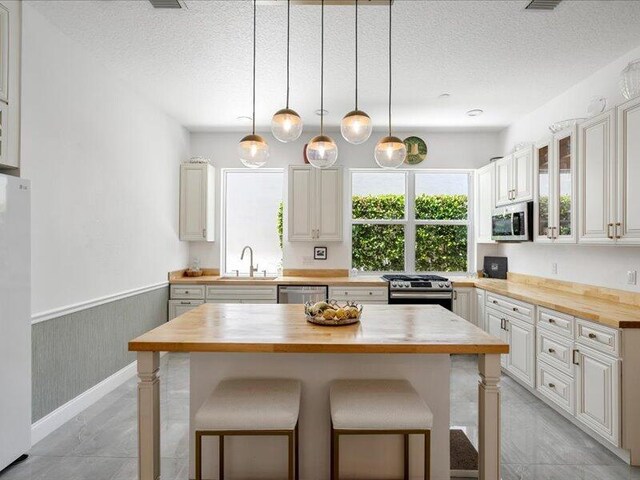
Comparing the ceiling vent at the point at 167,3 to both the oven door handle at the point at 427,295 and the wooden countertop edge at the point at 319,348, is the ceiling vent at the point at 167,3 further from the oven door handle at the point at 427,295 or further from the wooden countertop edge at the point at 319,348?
the oven door handle at the point at 427,295

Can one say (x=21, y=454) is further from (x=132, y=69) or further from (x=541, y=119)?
(x=541, y=119)

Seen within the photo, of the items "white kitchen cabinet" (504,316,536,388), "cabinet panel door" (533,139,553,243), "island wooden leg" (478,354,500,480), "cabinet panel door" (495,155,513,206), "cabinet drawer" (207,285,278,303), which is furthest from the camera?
"cabinet drawer" (207,285,278,303)

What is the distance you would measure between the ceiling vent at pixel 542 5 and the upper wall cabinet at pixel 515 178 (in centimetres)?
159

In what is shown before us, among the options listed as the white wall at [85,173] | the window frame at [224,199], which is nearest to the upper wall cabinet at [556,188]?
the window frame at [224,199]

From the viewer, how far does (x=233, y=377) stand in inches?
82.7

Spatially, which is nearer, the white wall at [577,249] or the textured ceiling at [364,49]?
the textured ceiling at [364,49]

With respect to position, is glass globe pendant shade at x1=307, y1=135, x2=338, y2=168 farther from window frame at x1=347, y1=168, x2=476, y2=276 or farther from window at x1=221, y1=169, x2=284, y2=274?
window at x1=221, y1=169, x2=284, y2=274

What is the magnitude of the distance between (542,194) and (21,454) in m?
4.42

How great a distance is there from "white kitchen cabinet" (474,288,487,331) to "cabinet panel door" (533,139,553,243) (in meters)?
0.91

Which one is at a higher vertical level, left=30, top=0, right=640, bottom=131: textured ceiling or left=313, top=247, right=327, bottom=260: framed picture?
left=30, top=0, right=640, bottom=131: textured ceiling

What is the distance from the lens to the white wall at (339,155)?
206 inches

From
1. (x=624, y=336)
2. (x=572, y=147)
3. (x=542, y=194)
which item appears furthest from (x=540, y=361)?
(x=572, y=147)

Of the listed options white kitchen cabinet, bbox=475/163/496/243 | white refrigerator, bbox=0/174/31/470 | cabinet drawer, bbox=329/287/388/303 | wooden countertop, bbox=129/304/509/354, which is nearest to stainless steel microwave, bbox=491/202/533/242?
white kitchen cabinet, bbox=475/163/496/243

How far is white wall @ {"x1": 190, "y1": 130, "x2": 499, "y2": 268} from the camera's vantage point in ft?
17.1
